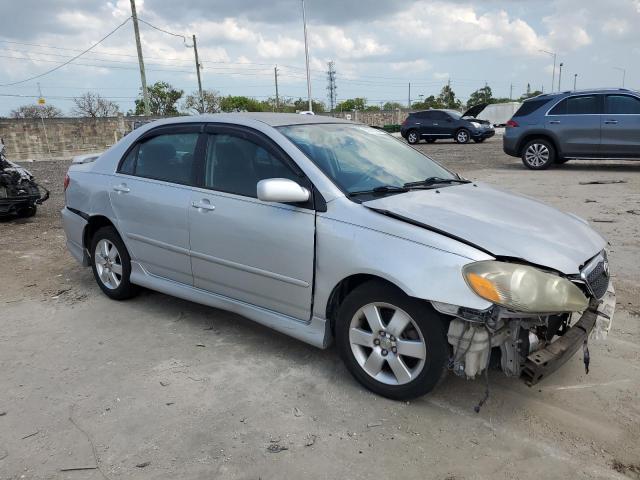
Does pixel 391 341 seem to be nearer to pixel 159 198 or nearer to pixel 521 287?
pixel 521 287

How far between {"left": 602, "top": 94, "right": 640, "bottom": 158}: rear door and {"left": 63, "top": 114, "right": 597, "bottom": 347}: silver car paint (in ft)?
32.2

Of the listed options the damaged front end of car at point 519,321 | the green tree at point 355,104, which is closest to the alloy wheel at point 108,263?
the damaged front end of car at point 519,321

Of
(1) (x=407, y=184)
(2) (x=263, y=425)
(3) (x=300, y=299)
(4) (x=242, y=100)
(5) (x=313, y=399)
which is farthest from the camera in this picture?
(4) (x=242, y=100)

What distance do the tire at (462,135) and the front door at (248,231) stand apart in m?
22.1

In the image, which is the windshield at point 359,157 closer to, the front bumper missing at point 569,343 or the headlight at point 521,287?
the headlight at point 521,287

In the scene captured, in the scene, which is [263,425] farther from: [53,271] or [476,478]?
[53,271]

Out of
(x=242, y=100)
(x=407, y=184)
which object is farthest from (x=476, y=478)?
(x=242, y=100)

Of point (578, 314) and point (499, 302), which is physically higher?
point (499, 302)

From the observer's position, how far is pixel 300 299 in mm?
3400

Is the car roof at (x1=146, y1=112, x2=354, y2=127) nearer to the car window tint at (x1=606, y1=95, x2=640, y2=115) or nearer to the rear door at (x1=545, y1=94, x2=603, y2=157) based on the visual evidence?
the rear door at (x1=545, y1=94, x2=603, y2=157)

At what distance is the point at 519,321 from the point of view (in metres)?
2.71

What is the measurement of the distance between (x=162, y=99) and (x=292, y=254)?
67.4 meters

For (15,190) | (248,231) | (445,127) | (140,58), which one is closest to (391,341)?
(248,231)

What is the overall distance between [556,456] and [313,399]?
1325 millimetres
